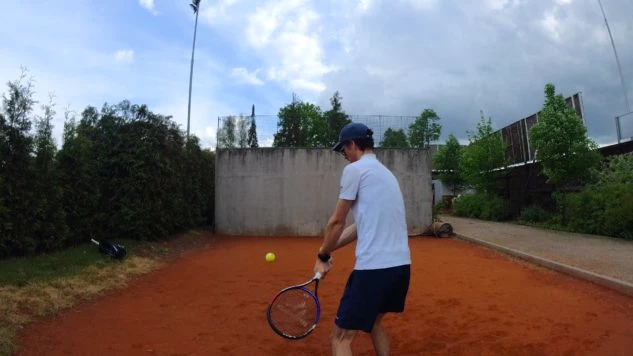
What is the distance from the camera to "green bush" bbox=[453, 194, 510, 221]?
70.9 ft

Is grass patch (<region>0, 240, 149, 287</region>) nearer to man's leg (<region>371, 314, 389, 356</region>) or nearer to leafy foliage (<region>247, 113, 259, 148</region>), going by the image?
man's leg (<region>371, 314, 389, 356</region>)

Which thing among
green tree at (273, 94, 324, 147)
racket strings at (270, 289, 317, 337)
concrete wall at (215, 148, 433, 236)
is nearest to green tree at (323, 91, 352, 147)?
green tree at (273, 94, 324, 147)

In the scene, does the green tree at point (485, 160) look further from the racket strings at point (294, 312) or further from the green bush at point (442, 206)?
the racket strings at point (294, 312)

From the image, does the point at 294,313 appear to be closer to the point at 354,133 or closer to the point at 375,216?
the point at 375,216

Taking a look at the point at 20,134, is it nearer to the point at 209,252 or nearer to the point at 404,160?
the point at 209,252

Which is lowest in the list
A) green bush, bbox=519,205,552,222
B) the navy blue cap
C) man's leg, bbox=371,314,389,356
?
man's leg, bbox=371,314,389,356

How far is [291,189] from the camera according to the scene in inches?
690

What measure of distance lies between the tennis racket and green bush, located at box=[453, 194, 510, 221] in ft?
62.5

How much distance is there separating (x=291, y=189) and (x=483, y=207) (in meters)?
10.4

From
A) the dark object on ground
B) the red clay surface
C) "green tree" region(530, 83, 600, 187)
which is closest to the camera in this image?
the red clay surface

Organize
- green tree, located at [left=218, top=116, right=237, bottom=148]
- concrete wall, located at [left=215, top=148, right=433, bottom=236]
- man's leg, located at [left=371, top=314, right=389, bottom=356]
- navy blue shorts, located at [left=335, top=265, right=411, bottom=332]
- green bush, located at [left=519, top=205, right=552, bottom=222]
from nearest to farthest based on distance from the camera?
1. navy blue shorts, located at [left=335, top=265, right=411, bottom=332]
2. man's leg, located at [left=371, top=314, right=389, bottom=356]
3. concrete wall, located at [left=215, top=148, right=433, bottom=236]
4. green bush, located at [left=519, top=205, right=552, bottom=222]
5. green tree, located at [left=218, top=116, right=237, bottom=148]

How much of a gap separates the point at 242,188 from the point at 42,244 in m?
9.04

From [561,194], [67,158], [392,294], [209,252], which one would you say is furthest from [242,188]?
[392,294]

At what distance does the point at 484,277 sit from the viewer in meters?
9.07
